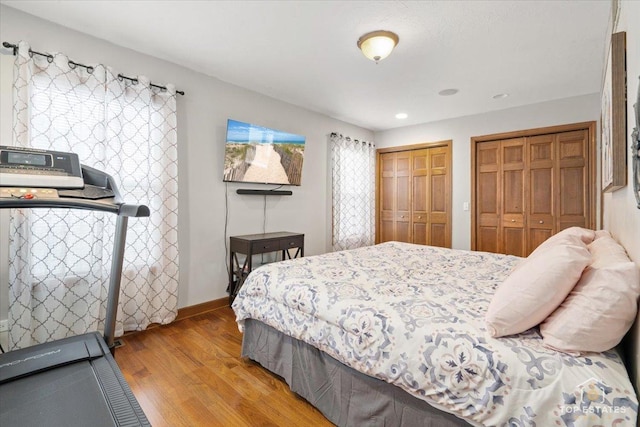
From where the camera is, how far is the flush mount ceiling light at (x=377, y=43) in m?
2.36

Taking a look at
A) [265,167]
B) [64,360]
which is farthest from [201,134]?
[64,360]

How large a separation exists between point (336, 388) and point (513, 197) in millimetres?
3836

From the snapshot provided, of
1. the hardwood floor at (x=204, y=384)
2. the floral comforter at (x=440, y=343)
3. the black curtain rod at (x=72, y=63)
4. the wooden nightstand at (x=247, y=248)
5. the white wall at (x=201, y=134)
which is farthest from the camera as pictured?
the wooden nightstand at (x=247, y=248)

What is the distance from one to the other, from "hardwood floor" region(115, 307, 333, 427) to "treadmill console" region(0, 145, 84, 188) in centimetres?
133

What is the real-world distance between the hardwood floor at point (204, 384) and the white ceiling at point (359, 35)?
2552mm

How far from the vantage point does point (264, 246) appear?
3305mm

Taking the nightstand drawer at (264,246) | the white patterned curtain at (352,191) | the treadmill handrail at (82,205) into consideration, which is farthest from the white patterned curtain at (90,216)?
the white patterned curtain at (352,191)

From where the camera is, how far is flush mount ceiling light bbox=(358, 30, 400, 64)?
7.74 feet

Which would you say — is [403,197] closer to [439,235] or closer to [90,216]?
[439,235]

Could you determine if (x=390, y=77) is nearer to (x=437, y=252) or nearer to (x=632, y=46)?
(x=437, y=252)

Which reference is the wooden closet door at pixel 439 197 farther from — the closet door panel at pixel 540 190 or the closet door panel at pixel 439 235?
the closet door panel at pixel 540 190

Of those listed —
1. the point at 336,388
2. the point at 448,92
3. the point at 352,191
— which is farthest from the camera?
the point at 352,191

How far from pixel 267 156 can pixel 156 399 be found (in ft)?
8.61

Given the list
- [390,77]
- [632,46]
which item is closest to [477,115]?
[390,77]
